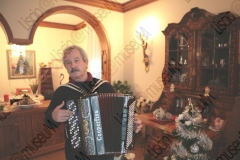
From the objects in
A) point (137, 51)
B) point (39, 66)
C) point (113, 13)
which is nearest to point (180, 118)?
point (137, 51)

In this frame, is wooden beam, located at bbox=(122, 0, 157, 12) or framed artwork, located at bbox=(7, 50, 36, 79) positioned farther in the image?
framed artwork, located at bbox=(7, 50, 36, 79)

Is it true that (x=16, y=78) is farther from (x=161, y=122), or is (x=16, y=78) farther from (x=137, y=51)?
(x=161, y=122)

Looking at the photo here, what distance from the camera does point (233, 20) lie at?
177 cm

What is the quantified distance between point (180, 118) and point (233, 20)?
3.73 ft

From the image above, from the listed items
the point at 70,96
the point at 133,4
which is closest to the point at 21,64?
the point at 133,4

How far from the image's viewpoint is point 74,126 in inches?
44.6

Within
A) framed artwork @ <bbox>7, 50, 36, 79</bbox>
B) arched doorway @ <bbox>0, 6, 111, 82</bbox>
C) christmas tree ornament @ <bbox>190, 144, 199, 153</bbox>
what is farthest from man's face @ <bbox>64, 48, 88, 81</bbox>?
framed artwork @ <bbox>7, 50, 36, 79</bbox>

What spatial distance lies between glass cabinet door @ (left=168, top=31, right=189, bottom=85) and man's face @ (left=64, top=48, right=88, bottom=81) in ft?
4.77

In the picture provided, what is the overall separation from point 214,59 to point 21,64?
4519 mm

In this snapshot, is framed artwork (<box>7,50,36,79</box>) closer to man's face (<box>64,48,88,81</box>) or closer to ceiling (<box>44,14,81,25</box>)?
ceiling (<box>44,14,81,25</box>)

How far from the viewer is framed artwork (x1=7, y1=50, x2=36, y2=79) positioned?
174 inches

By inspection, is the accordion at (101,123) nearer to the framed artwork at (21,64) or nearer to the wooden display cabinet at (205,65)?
the wooden display cabinet at (205,65)

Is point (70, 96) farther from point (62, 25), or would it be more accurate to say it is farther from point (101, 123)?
point (62, 25)

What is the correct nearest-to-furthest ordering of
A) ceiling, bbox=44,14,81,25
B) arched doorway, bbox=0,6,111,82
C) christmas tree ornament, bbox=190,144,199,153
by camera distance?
christmas tree ornament, bbox=190,144,199,153 → arched doorway, bbox=0,6,111,82 → ceiling, bbox=44,14,81,25
